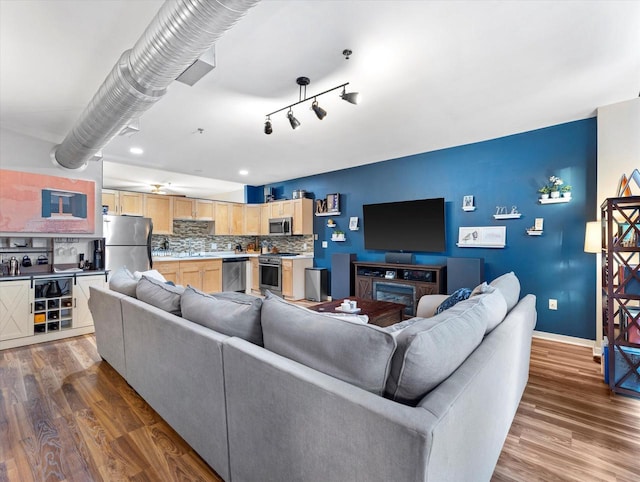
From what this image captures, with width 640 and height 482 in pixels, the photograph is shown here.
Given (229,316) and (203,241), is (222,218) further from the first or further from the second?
(229,316)

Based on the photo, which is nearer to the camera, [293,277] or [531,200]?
[531,200]

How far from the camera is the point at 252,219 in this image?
7160 millimetres

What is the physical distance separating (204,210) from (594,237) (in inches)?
250

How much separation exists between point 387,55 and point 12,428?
11.6ft

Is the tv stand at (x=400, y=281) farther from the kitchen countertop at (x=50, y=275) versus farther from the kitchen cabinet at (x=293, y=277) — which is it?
the kitchen countertop at (x=50, y=275)

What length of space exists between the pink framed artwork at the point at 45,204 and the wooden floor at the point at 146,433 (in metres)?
1.87

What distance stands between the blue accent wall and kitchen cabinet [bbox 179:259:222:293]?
12.5 feet

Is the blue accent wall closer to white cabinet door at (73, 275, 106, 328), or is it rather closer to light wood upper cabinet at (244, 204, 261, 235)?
light wood upper cabinet at (244, 204, 261, 235)

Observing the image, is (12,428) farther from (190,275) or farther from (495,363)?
(190,275)

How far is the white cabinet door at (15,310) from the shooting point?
3.36 m

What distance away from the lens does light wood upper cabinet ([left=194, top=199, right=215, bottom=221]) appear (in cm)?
647

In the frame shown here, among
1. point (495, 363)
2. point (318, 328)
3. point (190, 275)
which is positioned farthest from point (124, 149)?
point (495, 363)

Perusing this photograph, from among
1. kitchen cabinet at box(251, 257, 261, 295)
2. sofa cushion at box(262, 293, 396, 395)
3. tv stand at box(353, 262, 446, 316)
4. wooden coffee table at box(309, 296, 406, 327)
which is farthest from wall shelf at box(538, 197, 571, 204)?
kitchen cabinet at box(251, 257, 261, 295)

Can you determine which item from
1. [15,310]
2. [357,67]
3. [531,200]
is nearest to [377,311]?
[357,67]
